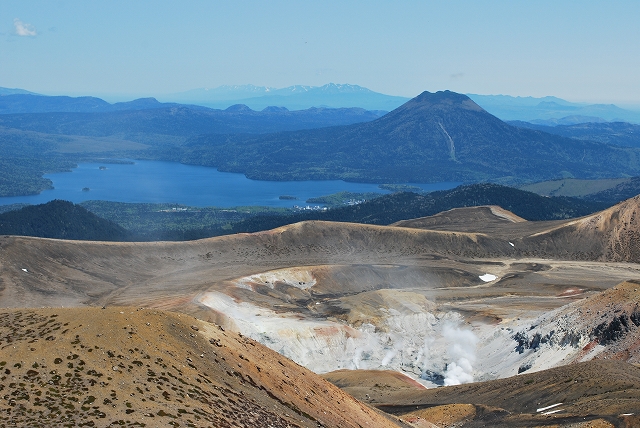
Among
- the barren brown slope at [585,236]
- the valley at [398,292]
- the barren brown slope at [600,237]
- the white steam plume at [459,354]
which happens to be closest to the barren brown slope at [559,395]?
the valley at [398,292]

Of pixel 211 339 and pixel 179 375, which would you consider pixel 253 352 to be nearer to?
pixel 211 339

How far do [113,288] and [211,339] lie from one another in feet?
185

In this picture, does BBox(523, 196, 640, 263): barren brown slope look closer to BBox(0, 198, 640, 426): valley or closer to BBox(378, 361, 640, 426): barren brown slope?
BBox(0, 198, 640, 426): valley

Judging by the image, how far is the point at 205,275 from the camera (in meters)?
98.8

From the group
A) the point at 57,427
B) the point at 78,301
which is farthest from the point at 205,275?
the point at 57,427

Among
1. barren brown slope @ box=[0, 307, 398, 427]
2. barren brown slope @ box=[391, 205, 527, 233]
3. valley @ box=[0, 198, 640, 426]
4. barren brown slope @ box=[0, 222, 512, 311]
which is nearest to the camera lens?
barren brown slope @ box=[0, 307, 398, 427]

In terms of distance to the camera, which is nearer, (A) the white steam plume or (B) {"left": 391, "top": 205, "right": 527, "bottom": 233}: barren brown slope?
(A) the white steam plume

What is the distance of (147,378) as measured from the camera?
31.3 metres

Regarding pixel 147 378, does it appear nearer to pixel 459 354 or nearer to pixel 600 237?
pixel 459 354

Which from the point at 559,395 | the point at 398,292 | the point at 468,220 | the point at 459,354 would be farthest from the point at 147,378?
the point at 468,220

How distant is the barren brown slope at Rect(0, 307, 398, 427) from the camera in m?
27.0

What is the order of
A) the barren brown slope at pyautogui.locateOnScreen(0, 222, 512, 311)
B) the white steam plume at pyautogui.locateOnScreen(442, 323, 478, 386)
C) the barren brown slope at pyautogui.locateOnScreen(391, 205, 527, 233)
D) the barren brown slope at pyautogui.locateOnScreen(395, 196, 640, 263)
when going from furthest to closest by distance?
the barren brown slope at pyautogui.locateOnScreen(391, 205, 527, 233) < the barren brown slope at pyautogui.locateOnScreen(395, 196, 640, 263) < the barren brown slope at pyautogui.locateOnScreen(0, 222, 512, 311) < the white steam plume at pyautogui.locateOnScreen(442, 323, 478, 386)

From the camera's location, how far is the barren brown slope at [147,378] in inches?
1062

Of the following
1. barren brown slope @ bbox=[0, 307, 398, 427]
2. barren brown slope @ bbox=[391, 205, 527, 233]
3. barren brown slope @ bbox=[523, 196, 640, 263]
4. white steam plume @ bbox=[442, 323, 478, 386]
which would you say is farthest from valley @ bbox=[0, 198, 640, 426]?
barren brown slope @ bbox=[391, 205, 527, 233]
